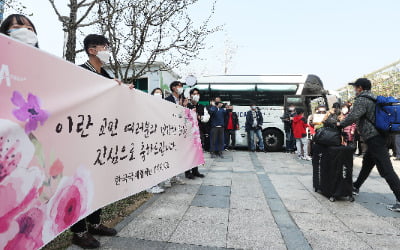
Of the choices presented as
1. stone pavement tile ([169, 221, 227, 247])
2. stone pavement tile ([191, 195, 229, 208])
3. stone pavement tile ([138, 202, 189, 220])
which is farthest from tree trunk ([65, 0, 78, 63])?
stone pavement tile ([169, 221, 227, 247])

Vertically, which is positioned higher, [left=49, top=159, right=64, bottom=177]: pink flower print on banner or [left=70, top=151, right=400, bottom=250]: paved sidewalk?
[left=49, top=159, right=64, bottom=177]: pink flower print on banner

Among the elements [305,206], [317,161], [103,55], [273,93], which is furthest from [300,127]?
[103,55]

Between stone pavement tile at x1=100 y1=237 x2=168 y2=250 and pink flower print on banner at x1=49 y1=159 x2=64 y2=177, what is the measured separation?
0.93 m

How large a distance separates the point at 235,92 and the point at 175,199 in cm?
840

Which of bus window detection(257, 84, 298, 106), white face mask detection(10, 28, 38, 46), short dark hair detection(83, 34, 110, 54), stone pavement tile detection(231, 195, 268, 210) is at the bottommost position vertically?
stone pavement tile detection(231, 195, 268, 210)

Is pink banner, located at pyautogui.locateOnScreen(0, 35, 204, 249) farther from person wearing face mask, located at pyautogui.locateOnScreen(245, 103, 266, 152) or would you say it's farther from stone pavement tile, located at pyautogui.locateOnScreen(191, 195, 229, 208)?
person wearing face mask, located at pyautogui.locateOnScreen(245, 103, 266, 152)

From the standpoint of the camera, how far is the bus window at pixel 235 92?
11.6 m

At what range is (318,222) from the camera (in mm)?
3145

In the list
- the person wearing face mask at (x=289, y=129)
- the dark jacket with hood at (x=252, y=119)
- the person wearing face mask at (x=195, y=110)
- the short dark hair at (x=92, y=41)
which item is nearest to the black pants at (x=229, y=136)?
the dark jacket with hood at (x=252, y=119)

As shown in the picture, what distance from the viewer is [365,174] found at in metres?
4.22

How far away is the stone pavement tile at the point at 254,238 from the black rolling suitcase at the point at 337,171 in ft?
5.29

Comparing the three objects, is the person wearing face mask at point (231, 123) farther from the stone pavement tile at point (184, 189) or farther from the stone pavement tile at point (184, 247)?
the stone pavement tile at point (184, 247)

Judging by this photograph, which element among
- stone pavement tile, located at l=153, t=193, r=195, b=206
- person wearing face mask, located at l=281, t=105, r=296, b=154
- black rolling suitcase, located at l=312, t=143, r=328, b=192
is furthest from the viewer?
person wearing face mask, located at l=281, t=105, r=296, b=154

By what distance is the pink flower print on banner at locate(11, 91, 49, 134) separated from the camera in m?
1.49
